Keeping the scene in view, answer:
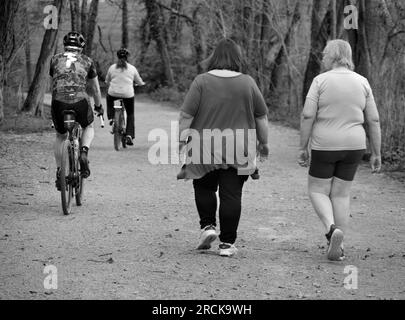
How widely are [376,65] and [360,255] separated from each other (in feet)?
25.8

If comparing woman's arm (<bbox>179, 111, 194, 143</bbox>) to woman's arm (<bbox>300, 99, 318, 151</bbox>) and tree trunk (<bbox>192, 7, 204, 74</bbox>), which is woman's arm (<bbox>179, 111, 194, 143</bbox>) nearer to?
woman's arm (<bbox>300, 99, 318, 151</bbox>)

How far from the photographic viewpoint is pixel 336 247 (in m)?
7.05

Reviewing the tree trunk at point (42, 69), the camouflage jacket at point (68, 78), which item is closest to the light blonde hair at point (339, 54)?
the camouflage jacket at point (68, 78)

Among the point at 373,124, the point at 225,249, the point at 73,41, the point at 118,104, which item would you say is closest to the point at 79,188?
the point at 73,41

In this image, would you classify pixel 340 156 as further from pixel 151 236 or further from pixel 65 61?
pixel 65 61

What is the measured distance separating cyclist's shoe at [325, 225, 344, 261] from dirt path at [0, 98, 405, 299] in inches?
4.0

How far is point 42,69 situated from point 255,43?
8.84 metres

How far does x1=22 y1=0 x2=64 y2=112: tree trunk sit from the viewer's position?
22.2 m

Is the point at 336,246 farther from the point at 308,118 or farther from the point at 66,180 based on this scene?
the point at 66,180

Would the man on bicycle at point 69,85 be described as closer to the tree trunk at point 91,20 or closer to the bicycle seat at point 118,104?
the bicycle seat at point 118,104

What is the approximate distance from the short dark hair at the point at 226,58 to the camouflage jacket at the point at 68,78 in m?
2.55

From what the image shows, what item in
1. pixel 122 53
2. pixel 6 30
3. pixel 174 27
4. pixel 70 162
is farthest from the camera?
pixel 174 27
